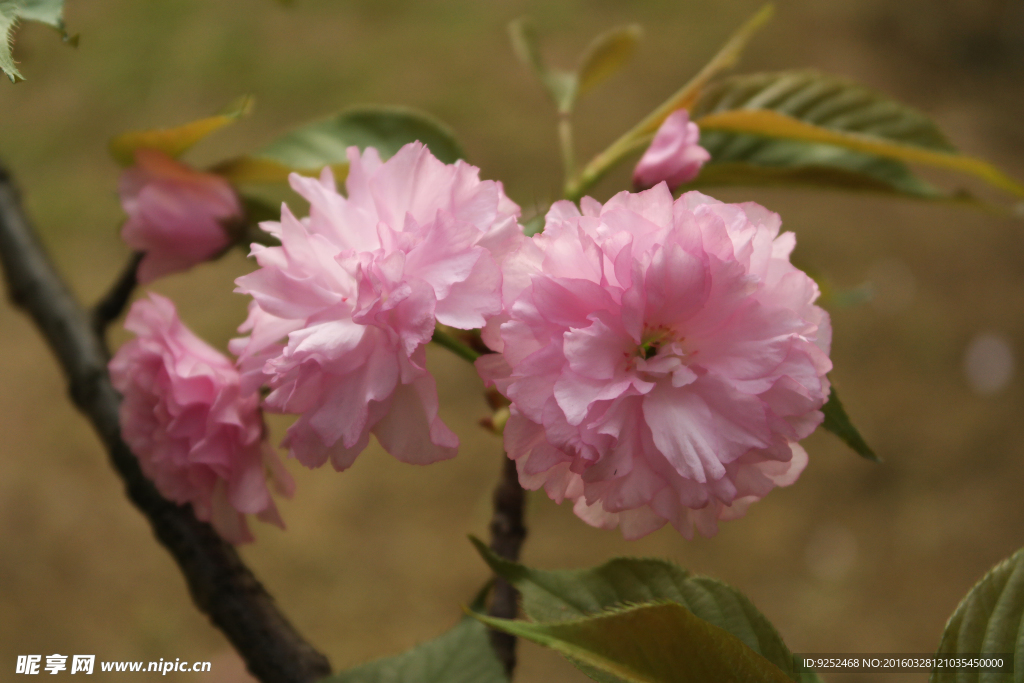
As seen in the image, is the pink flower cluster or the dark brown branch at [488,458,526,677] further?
the dark brown branch at [488,458,526,677]

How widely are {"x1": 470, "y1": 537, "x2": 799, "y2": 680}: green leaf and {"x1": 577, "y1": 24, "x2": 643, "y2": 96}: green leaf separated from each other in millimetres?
305

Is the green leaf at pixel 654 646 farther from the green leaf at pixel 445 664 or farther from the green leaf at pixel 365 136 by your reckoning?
the green leaf at pixel 365 136

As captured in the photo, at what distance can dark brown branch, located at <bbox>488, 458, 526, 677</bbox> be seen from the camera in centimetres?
35

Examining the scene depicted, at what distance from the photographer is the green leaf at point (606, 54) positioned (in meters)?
0.47

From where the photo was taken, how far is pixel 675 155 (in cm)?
31

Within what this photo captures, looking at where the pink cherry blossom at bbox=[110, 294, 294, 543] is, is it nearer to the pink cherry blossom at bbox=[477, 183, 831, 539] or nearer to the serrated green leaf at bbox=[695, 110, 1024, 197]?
the pink cherry blossom at bbox=[477, 183, 831, 539]

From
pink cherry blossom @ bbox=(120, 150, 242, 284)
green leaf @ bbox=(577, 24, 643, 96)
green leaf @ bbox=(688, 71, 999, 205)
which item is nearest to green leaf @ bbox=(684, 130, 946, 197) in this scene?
green leaf @ bbox=(688, 71, 999, 205)

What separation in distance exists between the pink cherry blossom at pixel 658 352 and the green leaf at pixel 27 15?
6.0 inches

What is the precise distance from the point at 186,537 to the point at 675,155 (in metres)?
0.27

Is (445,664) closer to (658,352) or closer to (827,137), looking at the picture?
(658,352)

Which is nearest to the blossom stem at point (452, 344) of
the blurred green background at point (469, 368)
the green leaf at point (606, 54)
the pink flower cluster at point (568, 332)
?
the pink flower cluster at point (568, 332)

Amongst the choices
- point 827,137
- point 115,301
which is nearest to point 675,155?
point 827,137

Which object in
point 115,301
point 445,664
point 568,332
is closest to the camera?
point 568,332

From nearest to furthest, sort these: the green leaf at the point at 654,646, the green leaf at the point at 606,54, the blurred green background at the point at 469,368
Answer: the green leaf at the point at 654,646
the green leaf at the point at 606,54
the blurred green background at the point at 469,368
